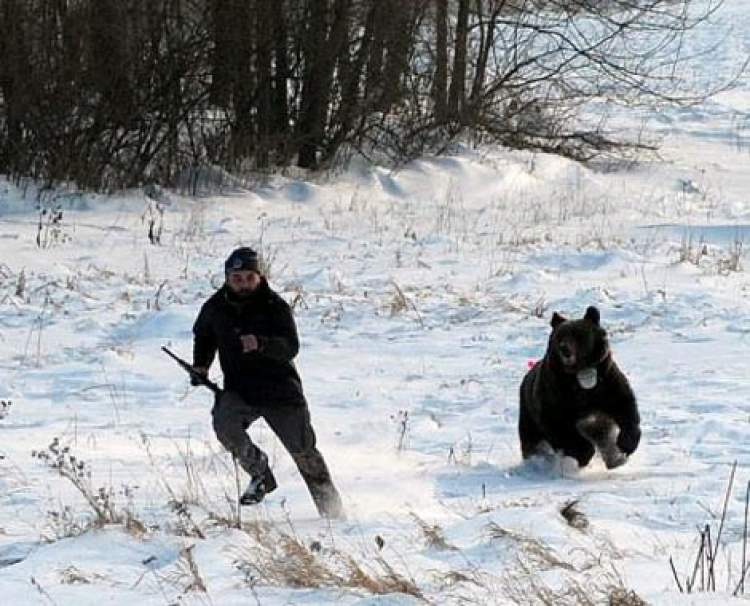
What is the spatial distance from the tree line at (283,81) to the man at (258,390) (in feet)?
37.7

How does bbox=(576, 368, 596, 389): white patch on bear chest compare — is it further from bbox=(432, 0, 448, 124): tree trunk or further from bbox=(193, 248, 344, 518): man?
bbox=(432, 0, 448, 124): tree trunk

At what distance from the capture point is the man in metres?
6.90

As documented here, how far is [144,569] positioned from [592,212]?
47.5ft

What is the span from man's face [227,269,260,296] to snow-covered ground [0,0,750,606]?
1.05m

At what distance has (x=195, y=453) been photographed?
8.20m

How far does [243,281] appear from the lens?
6809 mm

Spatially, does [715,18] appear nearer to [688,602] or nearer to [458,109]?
[458,109]

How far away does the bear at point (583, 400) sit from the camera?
25.1 feet

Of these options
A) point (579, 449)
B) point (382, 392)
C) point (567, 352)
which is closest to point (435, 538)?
point (567, 352)

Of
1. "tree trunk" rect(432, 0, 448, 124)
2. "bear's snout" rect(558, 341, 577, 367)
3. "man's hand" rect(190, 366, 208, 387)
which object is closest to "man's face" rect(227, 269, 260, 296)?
"man's hand" rect(190, 366, 208, 387)

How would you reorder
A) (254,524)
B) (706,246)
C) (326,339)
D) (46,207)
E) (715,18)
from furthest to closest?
(715,18), (46,207), (706,246), (326,339), (254,524)

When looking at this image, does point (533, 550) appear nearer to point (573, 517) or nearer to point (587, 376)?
point (573, 517)

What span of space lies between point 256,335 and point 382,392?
3287mm

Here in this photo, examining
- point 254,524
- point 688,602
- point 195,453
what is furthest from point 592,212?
point 688,602
